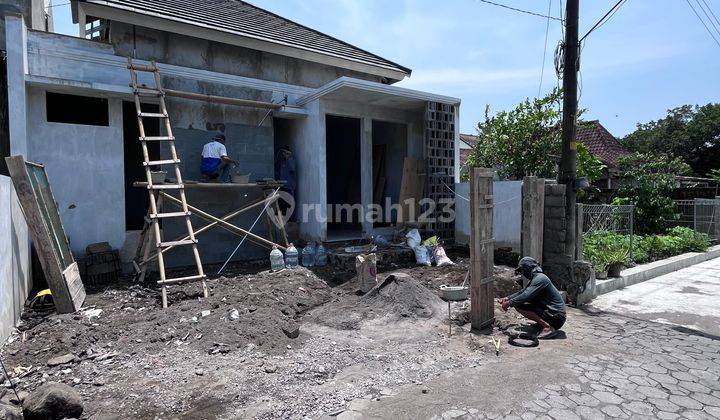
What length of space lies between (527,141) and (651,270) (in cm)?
436

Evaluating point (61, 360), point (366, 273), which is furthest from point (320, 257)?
point (61, 360)

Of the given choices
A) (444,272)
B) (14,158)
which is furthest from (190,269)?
(444,272)

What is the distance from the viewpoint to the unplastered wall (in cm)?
730

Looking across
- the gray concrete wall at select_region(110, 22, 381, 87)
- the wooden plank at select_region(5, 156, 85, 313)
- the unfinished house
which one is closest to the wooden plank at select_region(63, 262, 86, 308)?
the wooden plank at select_region(5, 156, 85, 313)

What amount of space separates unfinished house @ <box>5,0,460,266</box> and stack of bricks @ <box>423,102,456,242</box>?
4 cm

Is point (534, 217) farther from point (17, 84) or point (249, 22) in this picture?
point (17, 84)

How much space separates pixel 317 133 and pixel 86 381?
661 centimetres

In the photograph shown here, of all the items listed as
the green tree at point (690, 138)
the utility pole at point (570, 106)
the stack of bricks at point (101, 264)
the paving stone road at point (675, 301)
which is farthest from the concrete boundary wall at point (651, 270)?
the green tree at point (690, 138)

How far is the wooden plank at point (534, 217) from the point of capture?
24.5ft

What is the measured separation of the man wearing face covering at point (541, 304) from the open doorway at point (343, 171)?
7.62 metres

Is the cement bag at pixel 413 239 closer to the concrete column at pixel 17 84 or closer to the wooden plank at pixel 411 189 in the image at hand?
the wooden plank at pixel 411 189

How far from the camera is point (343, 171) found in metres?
13.8

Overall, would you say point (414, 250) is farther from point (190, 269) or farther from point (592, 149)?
point (592, 149)

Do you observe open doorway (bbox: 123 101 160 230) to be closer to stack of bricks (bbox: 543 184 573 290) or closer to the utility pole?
stack of bricks (bbox: 543 184 573 290)
